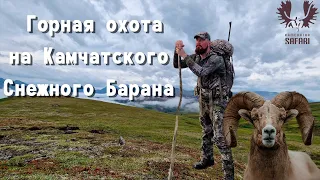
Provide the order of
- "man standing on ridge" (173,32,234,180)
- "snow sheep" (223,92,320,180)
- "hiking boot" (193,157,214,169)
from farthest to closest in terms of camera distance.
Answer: "hiking boot" (193,157,214,169)
"man standing on ridge" (173,32,234,180)
"snow sheep" (223,92,320,180)

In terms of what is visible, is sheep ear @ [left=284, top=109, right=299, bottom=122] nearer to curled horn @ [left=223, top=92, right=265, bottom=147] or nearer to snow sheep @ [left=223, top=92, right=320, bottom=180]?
snow sheep @ [left=223, top=92, right=320, bottom=180]

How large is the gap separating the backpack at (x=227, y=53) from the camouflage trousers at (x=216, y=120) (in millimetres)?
706

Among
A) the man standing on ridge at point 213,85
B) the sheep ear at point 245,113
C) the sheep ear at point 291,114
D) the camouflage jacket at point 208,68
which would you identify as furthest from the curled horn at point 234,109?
the camouflage jacket at point 208,68

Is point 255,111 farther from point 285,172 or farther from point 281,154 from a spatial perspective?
point 285,172

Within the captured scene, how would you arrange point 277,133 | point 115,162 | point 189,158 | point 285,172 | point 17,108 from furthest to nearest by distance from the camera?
point 17,108 → point 189,158 → point 115,162 → point 285,172 → point 277,133

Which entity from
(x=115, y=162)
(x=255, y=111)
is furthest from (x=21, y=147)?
(x=255, y=111)

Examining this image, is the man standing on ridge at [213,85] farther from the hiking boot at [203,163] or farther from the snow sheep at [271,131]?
the snow sheep at [271,131]

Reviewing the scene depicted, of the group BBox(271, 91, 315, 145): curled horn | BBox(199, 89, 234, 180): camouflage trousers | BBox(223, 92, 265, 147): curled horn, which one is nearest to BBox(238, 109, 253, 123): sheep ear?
BBox(223, 92, 265, 147): curled horn

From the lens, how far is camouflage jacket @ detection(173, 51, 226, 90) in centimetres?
1198

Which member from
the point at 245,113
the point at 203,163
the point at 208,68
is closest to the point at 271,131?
the point at 245,113

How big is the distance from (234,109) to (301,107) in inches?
83.0

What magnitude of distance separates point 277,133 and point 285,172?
4.96 feet

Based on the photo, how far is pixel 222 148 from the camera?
1244 cm

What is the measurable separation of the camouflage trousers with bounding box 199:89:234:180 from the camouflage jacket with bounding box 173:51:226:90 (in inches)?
14.6
